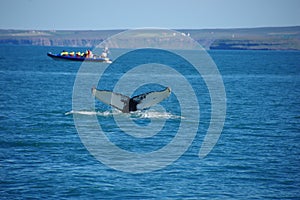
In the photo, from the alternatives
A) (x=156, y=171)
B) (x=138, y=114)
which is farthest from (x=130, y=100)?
(x=156, y=171)

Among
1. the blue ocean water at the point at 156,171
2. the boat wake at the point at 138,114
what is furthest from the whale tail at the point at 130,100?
the blue ocean water at the point at 156,171

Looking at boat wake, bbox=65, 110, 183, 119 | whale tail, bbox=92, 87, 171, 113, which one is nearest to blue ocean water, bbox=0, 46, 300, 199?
boat wake, bbox=65, 110, 183, 119

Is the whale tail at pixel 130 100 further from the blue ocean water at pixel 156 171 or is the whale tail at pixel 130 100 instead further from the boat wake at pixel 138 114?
the blue ocean water at pixel 156 171

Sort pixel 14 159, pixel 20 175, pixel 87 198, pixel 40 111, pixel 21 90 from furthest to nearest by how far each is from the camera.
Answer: pixel 21 90, pixel 40 111, pixel 14 159, pixel 20 175, pixel 87 198

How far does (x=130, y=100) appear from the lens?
43250 millimetres

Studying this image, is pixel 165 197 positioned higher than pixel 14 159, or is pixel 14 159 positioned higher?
pixel 14 159

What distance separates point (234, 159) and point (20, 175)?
1028cm

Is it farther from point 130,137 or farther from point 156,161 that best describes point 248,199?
point 130,137

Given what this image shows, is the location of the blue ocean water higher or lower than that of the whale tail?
lower

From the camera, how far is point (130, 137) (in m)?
36.9

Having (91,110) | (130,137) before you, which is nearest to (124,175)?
(130,137)

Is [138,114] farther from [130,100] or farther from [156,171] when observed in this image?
[156,171]

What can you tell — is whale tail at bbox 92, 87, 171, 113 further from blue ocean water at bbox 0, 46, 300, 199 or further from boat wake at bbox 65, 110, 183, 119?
blue ocean water at bbox 0, 46, 300, 199

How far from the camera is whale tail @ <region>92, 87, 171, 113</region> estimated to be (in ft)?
136
